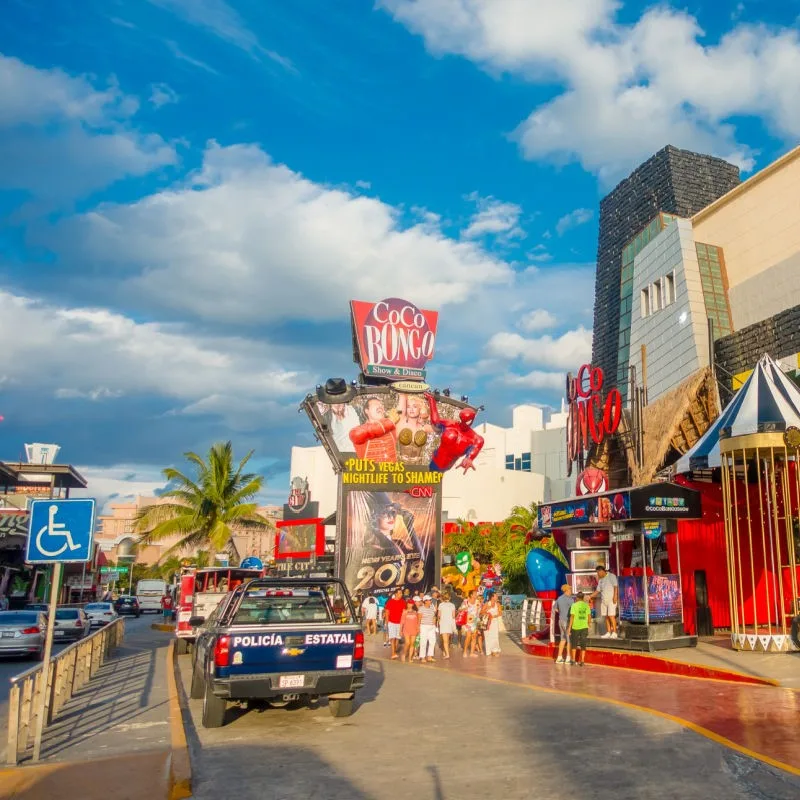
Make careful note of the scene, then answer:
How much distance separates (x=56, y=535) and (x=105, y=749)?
2506 mm

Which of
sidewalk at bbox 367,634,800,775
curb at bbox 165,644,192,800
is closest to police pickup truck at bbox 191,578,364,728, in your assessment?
curb at bbox 165,644,192,800

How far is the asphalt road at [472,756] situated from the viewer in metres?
6.68

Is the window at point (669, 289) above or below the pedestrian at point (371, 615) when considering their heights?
above

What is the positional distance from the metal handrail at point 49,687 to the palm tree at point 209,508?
21599 millimetres

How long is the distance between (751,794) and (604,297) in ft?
295

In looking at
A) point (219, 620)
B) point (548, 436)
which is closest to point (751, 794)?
point (219, 620)

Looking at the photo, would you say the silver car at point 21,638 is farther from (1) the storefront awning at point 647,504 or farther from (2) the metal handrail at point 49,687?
(1) the storefront awning at point 647,504

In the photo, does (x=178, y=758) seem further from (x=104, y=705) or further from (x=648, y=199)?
(x=648, y=199)

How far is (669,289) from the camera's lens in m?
36.9

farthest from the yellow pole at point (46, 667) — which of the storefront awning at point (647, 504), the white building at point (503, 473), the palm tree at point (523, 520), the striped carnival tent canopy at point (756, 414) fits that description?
the white building at point (503, 473)

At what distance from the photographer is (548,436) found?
301ft

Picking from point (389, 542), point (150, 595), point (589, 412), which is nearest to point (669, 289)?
point (589, 412)

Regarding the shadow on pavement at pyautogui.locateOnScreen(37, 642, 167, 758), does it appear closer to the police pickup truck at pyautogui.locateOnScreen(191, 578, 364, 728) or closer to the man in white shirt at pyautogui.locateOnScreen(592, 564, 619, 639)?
the police pickup truck at pyautogui.locateOnScreen(191, 578, 364, 728)

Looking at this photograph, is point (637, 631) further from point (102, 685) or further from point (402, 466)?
point (402, 466)
